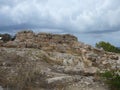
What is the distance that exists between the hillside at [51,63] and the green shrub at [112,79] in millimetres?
190

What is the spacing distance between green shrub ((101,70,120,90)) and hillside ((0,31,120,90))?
0.62ft

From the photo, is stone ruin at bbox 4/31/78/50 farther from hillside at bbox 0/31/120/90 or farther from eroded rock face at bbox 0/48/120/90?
eroded rock face at bbox 0/48/120/90

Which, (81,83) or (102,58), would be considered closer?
(81,83)

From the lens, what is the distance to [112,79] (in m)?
12.9

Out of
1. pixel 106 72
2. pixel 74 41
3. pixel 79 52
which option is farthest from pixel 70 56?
pixel 106 72

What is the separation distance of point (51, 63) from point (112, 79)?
314 centimetres

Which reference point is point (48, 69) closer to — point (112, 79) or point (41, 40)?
A: point (112, 79)

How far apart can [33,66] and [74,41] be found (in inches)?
191

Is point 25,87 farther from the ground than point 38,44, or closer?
closer

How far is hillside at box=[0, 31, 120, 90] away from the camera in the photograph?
12.8 m

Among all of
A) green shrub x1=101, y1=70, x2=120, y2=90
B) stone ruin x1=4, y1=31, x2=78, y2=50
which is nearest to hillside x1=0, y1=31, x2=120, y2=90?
stone ruin x1=4, y1=31, x2=78, y2=50

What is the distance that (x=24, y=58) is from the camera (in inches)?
567

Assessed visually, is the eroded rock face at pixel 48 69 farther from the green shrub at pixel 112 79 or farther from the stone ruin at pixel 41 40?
the stone ruin at pixel 41 40

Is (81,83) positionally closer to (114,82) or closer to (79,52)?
(114,82)
